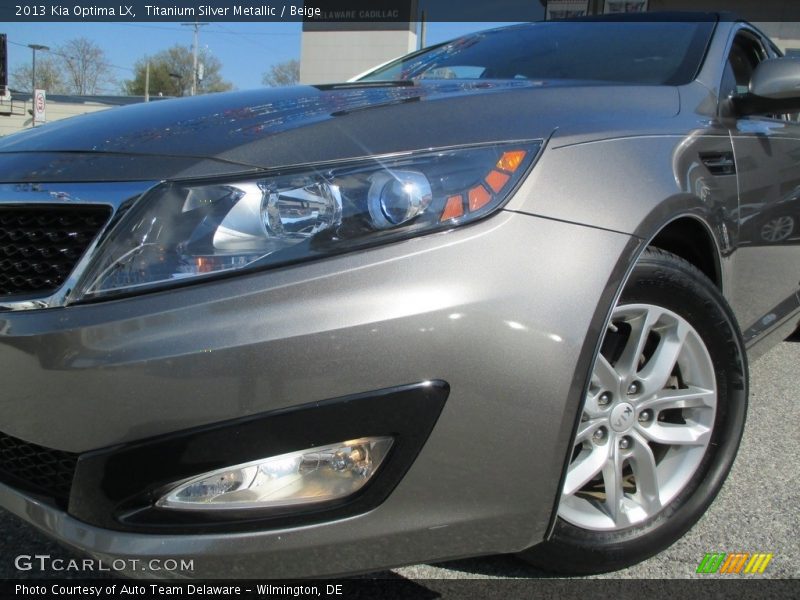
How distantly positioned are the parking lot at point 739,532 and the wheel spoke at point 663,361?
0.49 m

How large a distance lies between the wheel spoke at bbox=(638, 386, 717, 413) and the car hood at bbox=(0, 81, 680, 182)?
666mm

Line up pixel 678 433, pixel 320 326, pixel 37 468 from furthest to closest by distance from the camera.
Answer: pixel 678 433 → pixel 37 468 → pixel 320 326

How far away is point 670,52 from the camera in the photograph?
2.35m

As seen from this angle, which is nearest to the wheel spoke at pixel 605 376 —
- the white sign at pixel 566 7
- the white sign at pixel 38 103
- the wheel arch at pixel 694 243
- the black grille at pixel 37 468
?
the wheel arch at pixel 694 243

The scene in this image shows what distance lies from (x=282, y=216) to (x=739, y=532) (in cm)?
159

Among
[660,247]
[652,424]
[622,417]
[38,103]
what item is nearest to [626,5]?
[38,103]

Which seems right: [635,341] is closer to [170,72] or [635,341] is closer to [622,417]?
[622,417]

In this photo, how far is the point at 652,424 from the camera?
5.78 ft

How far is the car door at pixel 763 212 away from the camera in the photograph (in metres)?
2.15

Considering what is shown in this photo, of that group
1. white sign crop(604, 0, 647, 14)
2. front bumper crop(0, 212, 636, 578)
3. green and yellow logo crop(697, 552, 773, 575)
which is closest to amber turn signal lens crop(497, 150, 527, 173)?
front bumper crop(0, 212, 636, 578)

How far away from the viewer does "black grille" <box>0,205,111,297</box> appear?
131cm

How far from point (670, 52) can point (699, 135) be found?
23.7 inches

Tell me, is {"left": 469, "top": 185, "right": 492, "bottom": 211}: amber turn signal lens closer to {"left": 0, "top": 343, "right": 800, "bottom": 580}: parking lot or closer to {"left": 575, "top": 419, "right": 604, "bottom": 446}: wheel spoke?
{"left": 575, "top": 419, "right": 604, "bottom": 446}: wheel spoke

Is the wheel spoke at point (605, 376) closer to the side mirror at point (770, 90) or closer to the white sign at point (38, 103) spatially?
the side mirror at point (770, 90)
